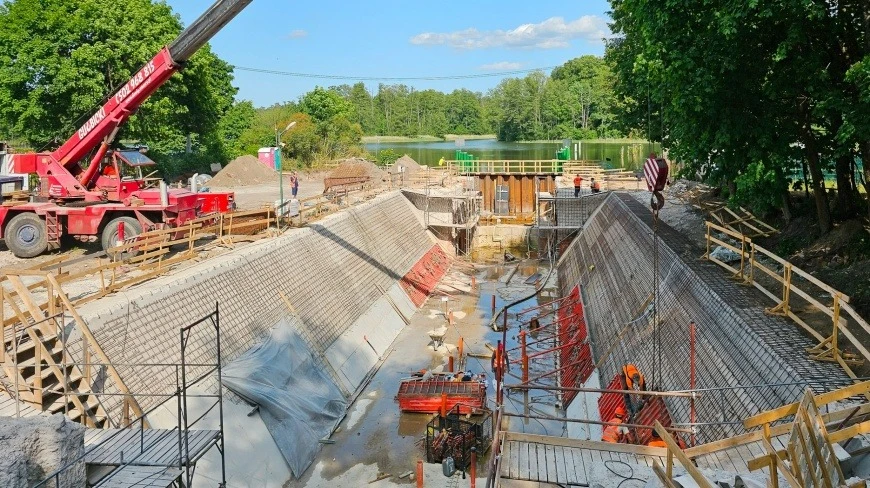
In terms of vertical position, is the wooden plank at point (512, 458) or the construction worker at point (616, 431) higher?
the wooden plank at point (512, 458)

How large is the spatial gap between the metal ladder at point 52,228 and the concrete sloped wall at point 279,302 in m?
6.32

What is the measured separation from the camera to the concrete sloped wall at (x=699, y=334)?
11.1 meters

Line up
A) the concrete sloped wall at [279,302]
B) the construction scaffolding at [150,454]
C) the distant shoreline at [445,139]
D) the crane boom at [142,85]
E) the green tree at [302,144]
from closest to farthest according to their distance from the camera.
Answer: the construction scaffolding at [150,454], the concrete sloped wall at [279,302], the crane boom at [142,85], the green tree at [302,144], the distant shoreline at [445,139]

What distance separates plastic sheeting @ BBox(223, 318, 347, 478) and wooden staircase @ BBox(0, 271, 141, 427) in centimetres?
335

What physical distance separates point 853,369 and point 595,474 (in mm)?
5507

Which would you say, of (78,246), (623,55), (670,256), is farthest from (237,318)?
(623,55)

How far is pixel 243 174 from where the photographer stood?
49344 millimetres

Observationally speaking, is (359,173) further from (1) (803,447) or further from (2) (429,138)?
(2) (429,138)

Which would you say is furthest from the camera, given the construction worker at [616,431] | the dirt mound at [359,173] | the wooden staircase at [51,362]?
the dirt mound at [359,173]

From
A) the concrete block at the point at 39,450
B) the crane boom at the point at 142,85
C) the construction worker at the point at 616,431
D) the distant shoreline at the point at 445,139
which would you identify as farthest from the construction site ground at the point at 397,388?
the distant shoreline at the point at 445,139

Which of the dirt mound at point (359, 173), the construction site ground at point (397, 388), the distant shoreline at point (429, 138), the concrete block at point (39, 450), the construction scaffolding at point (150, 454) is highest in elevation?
the distant shoreline at point (429, 138)

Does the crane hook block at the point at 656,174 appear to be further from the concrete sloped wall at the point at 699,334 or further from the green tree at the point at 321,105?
the green tree at the point at 321,105

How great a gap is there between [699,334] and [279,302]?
12.8 metres

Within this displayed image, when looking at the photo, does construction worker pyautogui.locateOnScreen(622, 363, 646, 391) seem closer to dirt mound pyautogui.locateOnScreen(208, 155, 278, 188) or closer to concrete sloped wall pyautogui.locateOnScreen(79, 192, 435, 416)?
concrete sloped wall pyautogui.locateOnScreen(79, 192, 435, 416)
